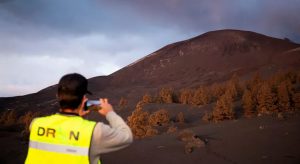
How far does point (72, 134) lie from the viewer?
2361 millimetres

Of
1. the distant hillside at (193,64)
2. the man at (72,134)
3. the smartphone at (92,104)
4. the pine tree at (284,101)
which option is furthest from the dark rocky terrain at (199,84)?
the man at (72,134)

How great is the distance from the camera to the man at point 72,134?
2363 mm

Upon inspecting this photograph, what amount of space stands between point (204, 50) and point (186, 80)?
29410 mm

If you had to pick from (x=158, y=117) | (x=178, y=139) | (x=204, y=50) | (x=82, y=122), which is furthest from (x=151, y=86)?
(x=82, y=122)

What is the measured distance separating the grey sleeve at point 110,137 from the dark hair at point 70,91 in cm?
22

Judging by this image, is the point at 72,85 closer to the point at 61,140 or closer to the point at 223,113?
the point at 61,140

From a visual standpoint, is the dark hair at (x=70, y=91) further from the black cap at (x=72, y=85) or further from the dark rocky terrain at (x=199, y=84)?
the dark rocky terrain at (x=199, y=84)

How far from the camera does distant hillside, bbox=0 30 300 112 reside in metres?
105

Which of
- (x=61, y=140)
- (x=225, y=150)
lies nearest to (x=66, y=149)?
(x=61, y=140)

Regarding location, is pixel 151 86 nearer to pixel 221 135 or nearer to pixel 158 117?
pixel 158 117

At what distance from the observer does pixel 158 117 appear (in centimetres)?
3622

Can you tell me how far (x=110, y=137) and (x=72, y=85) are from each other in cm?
41

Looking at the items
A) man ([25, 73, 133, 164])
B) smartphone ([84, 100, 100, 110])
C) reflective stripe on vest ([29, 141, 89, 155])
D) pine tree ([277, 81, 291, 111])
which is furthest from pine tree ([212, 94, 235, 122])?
reflective stripe on vest ([29, 141, 89, 155])

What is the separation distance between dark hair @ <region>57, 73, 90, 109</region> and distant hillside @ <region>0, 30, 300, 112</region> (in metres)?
94.0
